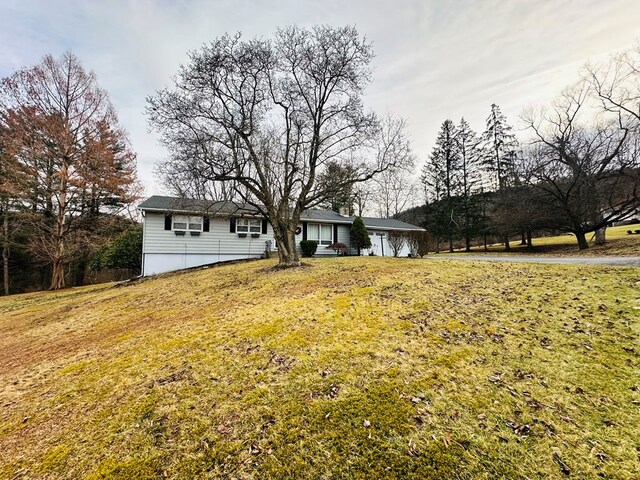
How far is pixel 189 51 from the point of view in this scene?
10305 mm

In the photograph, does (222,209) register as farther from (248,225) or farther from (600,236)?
(600,236)

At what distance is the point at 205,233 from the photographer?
52.0ft

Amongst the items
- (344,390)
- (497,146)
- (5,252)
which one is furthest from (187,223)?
(497,146)

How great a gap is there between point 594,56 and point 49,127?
33.5m

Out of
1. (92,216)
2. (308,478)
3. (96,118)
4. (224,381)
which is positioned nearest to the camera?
(308,478)

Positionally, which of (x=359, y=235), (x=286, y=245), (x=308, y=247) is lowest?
(x=308, y=247)

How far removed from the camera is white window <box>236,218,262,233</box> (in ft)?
55.2

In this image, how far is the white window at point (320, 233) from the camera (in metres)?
19.0

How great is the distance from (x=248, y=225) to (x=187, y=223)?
3.56 m

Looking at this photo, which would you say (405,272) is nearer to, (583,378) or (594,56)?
(583,378)

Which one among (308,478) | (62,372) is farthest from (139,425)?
(62,372)

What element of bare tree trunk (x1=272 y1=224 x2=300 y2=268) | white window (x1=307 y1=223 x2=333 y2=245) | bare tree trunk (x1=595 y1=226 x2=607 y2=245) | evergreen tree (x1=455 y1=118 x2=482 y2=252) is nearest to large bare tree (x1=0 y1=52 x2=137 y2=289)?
bare tree trunk (x1=272 y1=224 x2=300 y2=268)

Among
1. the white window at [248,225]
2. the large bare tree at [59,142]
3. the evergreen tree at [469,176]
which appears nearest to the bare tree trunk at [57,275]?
the large bare tree at [59,142]

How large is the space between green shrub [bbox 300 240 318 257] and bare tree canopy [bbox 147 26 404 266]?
18.1 ft
